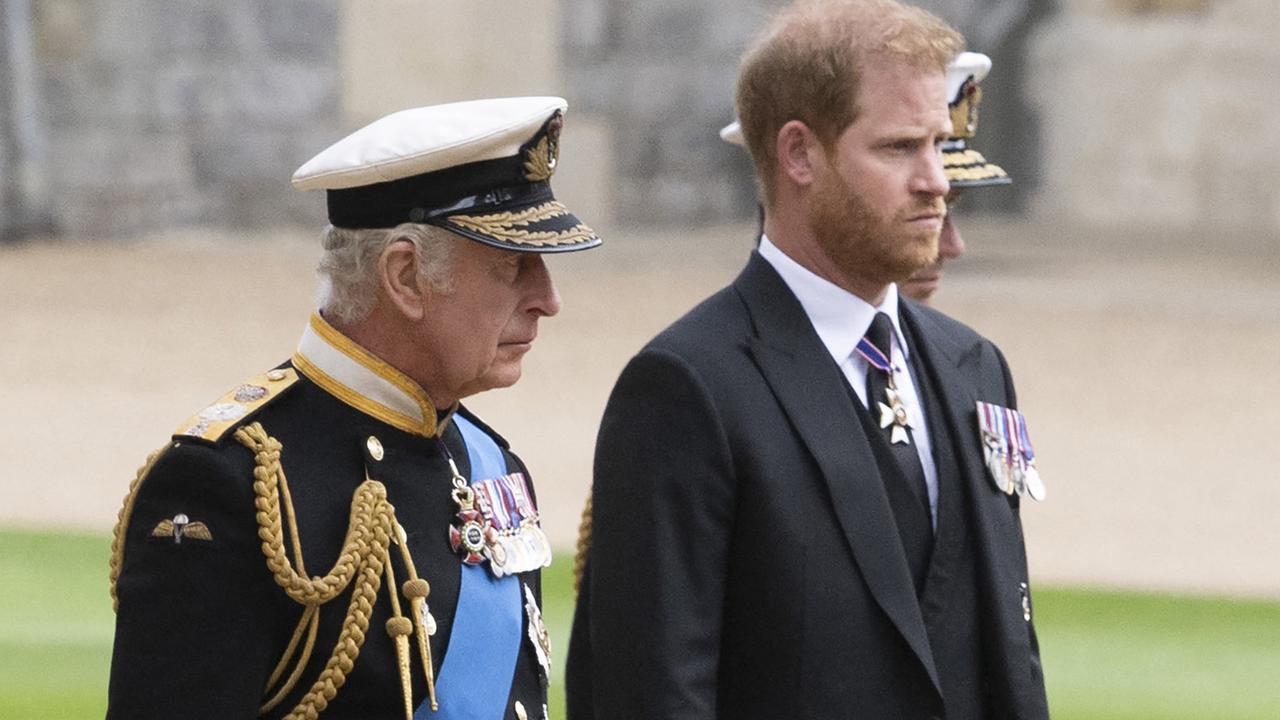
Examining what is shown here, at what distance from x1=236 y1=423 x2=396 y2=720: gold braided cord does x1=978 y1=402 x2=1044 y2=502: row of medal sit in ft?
2.82

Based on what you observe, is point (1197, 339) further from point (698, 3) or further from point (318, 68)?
point (318, 68)

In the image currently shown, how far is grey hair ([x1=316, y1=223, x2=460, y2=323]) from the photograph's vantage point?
9.21ft

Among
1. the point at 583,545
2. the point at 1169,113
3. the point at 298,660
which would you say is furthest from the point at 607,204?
the point at 298,660

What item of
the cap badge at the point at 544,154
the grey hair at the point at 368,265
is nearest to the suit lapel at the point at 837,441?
the cap badge at the point at 544,154

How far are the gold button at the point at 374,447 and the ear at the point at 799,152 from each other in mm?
695

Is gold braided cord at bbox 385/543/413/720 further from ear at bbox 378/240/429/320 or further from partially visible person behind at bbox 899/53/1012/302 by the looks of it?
partially visible person behind at bbox 899/53/1012/302

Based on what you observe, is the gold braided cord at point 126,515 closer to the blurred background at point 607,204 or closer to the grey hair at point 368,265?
the grey hair at point 368,265

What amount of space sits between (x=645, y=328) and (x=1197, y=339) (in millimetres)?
3217

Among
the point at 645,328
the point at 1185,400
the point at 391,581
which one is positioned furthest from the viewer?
the point at 645,328

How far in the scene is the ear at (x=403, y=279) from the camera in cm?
279

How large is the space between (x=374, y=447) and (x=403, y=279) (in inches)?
8.1

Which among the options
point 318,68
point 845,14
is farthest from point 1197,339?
point 845,14

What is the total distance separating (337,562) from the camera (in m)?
2.68

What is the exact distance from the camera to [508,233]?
2.83m
